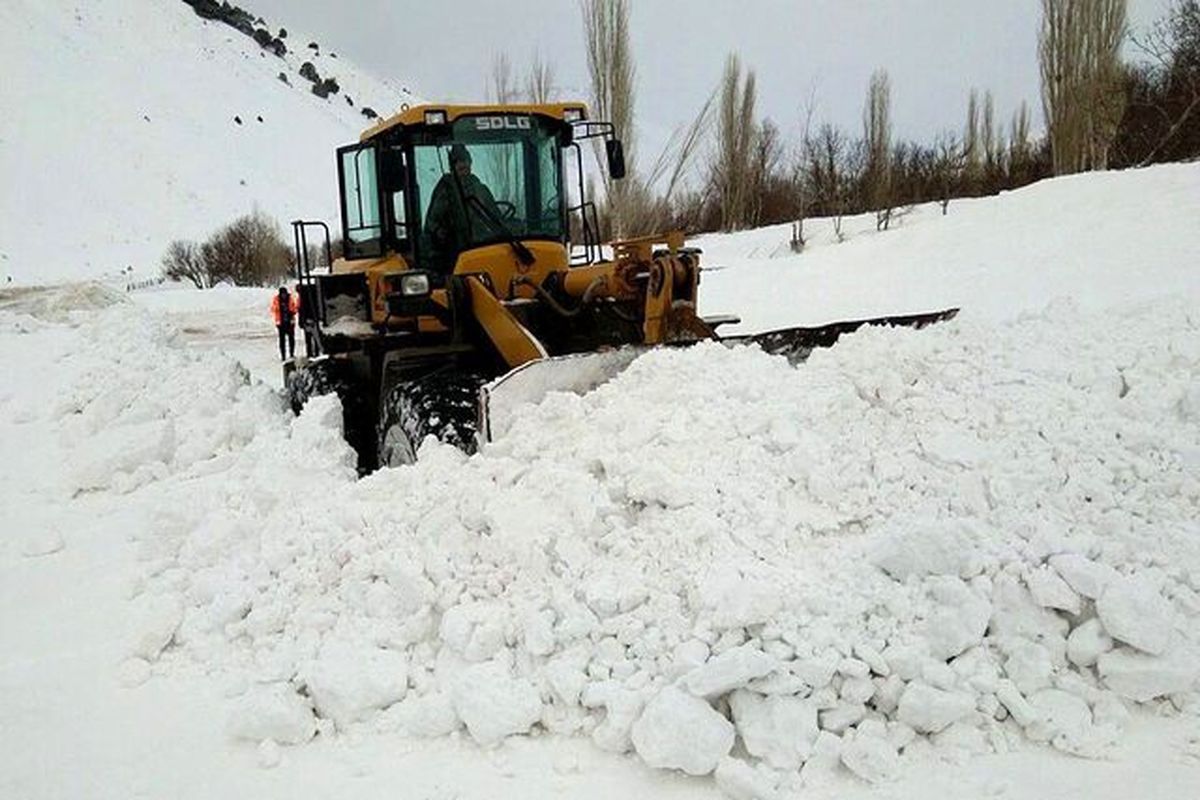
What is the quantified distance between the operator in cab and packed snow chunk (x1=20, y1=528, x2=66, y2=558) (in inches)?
108

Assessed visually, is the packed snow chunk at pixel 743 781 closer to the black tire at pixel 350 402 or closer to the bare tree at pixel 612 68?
the black tire at pixel 350 402

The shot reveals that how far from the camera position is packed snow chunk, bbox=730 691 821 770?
2832mm

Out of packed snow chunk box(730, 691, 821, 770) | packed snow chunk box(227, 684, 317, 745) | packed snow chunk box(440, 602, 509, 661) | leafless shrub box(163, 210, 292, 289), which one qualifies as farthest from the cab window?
leafless shrub box(163, 210, 292, 289)

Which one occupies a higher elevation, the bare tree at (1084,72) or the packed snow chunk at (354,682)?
the bare tree at (1084,72)

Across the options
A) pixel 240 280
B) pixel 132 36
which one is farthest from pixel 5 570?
pixel 132 36

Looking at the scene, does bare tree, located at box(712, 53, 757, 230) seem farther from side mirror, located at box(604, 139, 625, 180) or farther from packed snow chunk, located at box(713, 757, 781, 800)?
packed snow chunk, located at box(713, 757, 781, 800)

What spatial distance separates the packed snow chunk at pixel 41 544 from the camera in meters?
4.70

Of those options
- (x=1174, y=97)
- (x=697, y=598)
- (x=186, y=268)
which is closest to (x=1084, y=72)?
(x=1174, y=97)

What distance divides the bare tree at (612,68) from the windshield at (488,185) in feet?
47.4

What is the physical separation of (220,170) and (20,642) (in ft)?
148

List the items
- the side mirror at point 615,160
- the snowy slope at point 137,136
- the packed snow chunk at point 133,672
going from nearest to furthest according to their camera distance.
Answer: the packed snow chunk at point 133,672 → the side mirror at point 615,160 → the snowy slope at point 137,136

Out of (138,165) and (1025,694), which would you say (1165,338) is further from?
(138,165)

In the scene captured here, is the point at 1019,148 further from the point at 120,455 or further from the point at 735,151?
the point at 120,455

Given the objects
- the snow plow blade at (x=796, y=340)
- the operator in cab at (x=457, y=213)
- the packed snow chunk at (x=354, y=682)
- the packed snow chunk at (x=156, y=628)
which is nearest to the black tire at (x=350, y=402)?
the operator in cab at (x=457, y=213)
